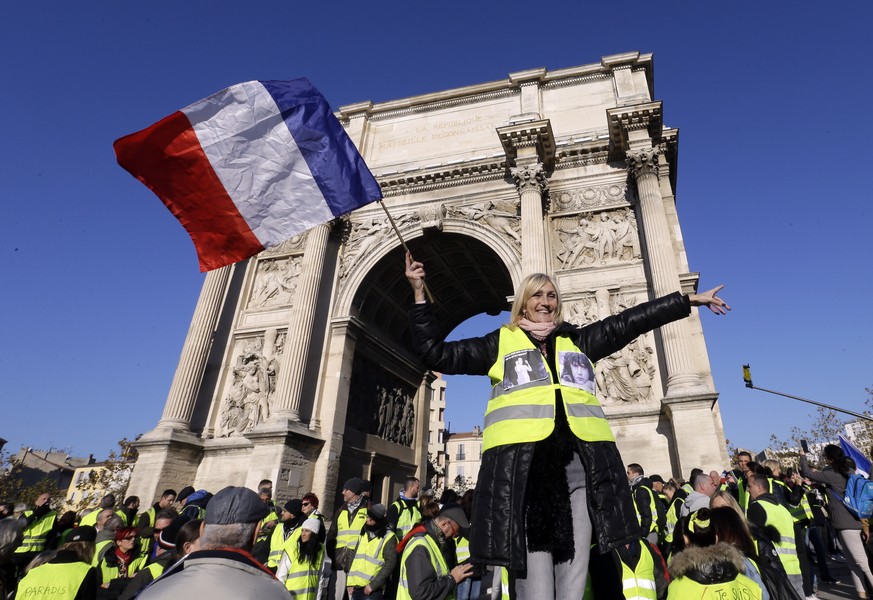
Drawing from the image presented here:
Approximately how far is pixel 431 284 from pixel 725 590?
704 inches

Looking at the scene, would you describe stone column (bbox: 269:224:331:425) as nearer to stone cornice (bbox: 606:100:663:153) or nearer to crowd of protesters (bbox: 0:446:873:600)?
crowd of protesters (bbox: 0:446:873:600)

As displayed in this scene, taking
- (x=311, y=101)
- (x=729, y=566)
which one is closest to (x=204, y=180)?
(x=311, y=101)

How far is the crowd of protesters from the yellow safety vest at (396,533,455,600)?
1 centimetres

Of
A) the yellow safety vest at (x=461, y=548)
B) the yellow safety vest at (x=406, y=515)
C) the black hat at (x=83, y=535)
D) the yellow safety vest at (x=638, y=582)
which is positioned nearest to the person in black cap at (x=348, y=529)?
the yellow safety vest at (x=406, y=515)

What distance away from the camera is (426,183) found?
18641 millimetres

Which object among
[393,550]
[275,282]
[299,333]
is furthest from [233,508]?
[275,282]

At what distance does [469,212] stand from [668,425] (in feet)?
30.6

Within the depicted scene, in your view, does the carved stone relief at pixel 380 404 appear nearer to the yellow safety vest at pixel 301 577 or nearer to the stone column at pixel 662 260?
the stone column at pixel 662 260

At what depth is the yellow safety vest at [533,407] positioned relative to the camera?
2.18 m

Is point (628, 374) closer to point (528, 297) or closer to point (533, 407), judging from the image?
point (528, 297)

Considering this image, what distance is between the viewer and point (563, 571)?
7.07ft

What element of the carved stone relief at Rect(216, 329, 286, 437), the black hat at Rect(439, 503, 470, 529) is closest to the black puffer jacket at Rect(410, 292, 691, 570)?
the black hat at Rect(439, 503, 470, 529)

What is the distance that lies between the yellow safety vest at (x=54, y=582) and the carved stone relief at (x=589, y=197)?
15529 millimetres

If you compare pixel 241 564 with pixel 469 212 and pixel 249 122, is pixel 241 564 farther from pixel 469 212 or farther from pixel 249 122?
pixel 469 212
